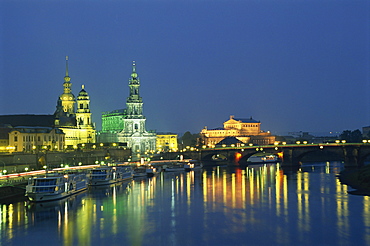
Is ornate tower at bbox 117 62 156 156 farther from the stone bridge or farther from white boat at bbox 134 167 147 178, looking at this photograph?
white boat at bbox 134 167 147 178

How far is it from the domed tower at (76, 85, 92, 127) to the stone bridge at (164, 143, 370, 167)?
3336cm

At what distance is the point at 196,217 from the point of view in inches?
2468

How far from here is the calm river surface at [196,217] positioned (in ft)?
169

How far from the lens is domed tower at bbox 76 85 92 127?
18361cm

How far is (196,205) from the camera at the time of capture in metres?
72.1

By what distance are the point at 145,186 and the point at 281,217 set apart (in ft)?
130

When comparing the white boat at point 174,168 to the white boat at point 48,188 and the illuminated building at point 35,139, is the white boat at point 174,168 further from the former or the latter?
the white boat at point 48,188

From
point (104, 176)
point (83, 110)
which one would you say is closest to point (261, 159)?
point (83, 110)

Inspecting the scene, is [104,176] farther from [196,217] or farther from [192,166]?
[192,166]

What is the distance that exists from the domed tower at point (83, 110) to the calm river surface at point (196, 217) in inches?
3749

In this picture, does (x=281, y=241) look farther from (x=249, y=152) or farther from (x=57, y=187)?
(x=249, y=152)

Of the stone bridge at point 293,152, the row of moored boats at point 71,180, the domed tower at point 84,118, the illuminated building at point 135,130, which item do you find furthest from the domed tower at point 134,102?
the row of moored boats at point 71,180

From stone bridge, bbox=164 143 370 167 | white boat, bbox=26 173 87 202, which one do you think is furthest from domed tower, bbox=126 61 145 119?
white boat, bbox=26 173 87 202

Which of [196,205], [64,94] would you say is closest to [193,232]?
[196,205]
